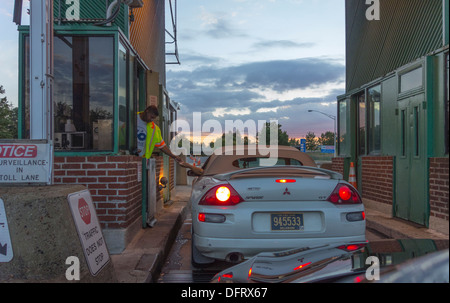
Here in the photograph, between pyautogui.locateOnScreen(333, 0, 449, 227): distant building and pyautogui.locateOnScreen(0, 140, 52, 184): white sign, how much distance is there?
15.5 feet

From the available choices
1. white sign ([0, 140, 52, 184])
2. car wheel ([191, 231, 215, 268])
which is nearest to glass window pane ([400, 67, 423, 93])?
car wheel ([191, 231, 215, 268])

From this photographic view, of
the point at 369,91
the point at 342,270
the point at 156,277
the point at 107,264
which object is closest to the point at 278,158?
the point at 156,277

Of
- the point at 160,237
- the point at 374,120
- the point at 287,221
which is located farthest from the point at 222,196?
the point at 374,120

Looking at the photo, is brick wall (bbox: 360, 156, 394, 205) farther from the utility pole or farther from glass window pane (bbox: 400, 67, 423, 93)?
the utility pole

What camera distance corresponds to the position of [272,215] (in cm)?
425

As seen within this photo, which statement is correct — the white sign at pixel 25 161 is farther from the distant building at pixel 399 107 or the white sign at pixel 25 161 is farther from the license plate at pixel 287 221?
the distant building at pixel 399 107

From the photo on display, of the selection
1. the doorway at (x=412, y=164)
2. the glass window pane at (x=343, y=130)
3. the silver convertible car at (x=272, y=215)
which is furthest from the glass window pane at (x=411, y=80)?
the silver convertible car at (x=272, y=215)

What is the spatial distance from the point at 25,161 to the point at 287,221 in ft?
8.35

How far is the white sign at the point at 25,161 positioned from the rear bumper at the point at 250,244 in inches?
67.7

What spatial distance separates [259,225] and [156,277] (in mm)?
1470

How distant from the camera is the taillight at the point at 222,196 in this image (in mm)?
4352

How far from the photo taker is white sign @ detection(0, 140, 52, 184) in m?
3.54

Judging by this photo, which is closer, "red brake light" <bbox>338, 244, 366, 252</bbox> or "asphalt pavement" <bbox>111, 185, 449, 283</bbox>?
"red brake light" <bbox>338, 244, 366, 252</bbox>

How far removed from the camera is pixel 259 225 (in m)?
4.23
